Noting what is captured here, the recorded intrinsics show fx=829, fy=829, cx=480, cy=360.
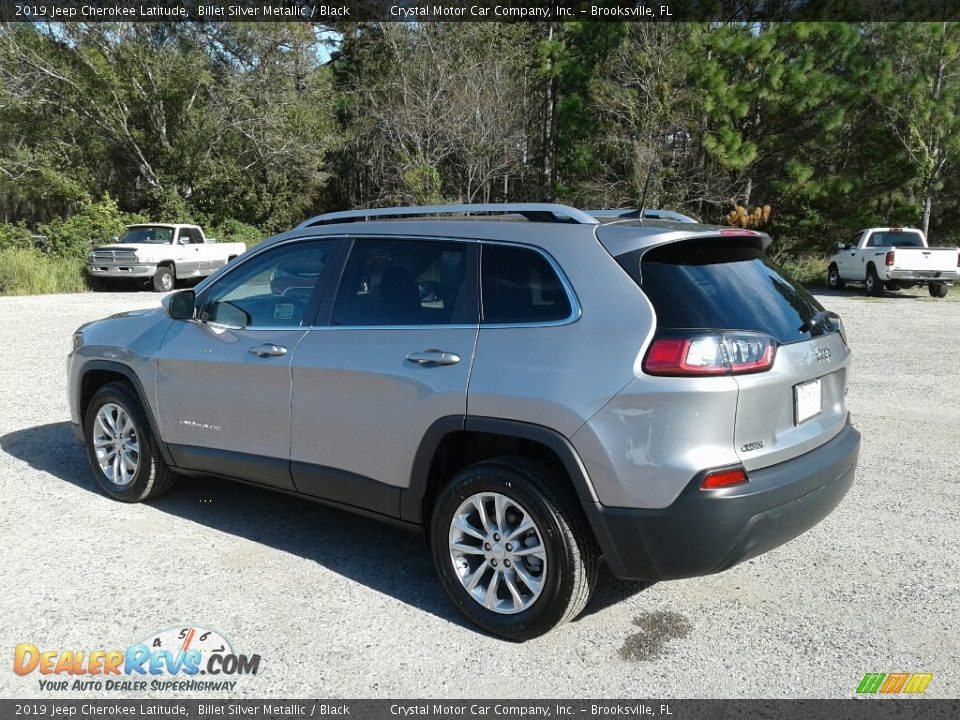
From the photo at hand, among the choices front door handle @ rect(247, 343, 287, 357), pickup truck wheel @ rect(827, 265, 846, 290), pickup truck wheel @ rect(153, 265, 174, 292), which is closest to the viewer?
front door handle @ rect(247, 343, 287, 357)

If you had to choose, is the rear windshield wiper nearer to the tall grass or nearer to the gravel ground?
the gravel ground

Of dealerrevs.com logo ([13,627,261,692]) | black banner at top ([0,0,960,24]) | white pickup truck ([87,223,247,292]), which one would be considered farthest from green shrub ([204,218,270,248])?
dealerrevs.com logo ([13,627,261,692])

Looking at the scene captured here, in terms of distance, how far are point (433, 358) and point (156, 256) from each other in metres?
21.3

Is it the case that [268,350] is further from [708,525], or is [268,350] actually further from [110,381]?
[708,525]

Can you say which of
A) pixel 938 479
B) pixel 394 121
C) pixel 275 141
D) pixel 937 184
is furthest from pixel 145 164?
pixel 938 479

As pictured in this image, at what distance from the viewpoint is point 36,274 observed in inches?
869

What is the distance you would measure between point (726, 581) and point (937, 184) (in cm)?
2736

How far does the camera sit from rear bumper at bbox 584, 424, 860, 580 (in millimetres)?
3086

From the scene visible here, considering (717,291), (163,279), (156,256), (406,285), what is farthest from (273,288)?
(163,279)

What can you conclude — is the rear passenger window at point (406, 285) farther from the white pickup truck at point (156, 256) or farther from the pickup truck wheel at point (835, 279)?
the pickup truck wheel at point (835, 279)

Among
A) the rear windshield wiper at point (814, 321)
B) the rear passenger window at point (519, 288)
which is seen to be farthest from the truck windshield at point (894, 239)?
the rear passenger window at point (519, 288)

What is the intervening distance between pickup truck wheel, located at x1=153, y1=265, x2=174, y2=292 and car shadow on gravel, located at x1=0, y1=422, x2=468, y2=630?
18.1 m

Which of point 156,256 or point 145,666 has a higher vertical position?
point 156,256

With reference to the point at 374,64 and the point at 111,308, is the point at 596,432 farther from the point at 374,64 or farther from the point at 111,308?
the point at 374,64
